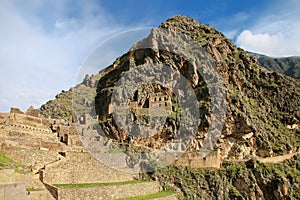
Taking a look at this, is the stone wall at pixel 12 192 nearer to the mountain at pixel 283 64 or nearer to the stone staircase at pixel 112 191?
the stone staircase at pixel 112 191

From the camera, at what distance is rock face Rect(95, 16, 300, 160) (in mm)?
42156

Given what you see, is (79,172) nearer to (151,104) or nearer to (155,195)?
(155,195)

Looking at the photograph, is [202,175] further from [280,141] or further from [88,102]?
[88,102]

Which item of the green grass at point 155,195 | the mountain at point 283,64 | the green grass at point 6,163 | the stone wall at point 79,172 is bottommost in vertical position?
the green grass at point 155,195

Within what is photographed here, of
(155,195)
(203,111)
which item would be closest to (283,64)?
(203,111)

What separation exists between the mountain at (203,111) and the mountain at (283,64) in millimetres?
49574

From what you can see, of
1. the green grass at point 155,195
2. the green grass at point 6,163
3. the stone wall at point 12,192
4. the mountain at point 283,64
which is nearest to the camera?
the stone wall at point 12,192

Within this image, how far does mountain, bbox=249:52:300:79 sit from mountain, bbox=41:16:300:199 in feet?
163

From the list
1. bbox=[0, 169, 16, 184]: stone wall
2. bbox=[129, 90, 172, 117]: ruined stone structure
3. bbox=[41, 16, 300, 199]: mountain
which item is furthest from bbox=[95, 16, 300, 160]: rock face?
bbox=[0, 169, 16, 184]: stone wall

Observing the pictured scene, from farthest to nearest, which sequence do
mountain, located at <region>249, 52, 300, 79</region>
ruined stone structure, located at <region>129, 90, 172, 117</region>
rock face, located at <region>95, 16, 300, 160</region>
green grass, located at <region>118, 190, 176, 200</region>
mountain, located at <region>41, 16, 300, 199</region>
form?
mountain, located at <region>249, 52, 300, 79</region> < ruined stone structure, located at <region>129, 90, 172, 117</region> < rock face, located at <region>95, 16, 300, 160</region> < mountain, located at <region>41, 16, 300, 199</region> < green grass, located at <region>118, 190, 176, 200</region>

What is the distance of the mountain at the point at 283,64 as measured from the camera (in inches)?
4055

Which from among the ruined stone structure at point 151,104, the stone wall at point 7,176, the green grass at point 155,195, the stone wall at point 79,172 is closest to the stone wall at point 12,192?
the stone wall at point 7,176

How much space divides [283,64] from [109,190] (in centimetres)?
9818

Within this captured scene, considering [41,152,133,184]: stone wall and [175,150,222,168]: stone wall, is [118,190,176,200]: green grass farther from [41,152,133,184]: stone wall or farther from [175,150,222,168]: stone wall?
[175,150,222,168]: stone wall
